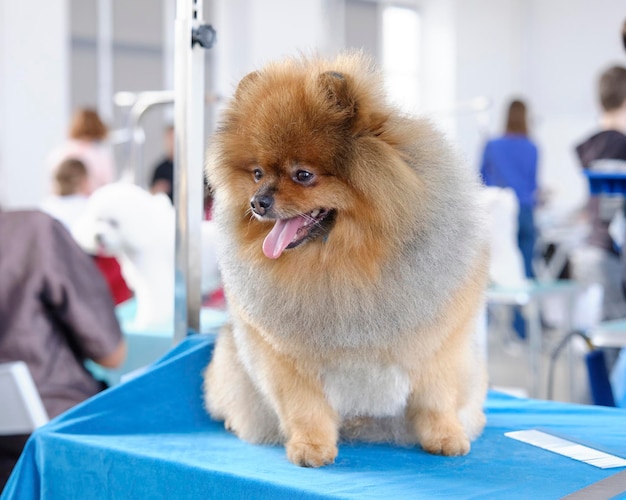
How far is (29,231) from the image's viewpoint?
2.02 m

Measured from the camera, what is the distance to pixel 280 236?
1.30 m

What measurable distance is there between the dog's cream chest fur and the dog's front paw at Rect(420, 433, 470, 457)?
0.09 m

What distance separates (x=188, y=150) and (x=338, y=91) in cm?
64

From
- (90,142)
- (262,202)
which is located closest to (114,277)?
(90,142)

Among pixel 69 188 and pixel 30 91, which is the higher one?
pixel 30 91

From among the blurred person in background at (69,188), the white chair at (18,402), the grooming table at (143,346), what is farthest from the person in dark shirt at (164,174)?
the white chair at (18,402)

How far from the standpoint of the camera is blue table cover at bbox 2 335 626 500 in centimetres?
120

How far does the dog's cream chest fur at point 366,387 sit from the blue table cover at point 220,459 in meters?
0.09

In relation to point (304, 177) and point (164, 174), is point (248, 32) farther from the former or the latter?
point (304, 177)

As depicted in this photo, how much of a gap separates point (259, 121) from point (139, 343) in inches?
64.4

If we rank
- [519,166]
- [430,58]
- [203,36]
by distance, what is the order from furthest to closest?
[430,58] → [519,166] → [203,36]

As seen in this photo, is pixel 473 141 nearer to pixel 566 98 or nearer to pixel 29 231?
pixel 566 98

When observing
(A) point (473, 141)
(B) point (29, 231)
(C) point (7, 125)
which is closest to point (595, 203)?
(B) point (29, 231)

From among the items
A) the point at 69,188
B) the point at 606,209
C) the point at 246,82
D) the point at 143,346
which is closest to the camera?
the point at 246,82
